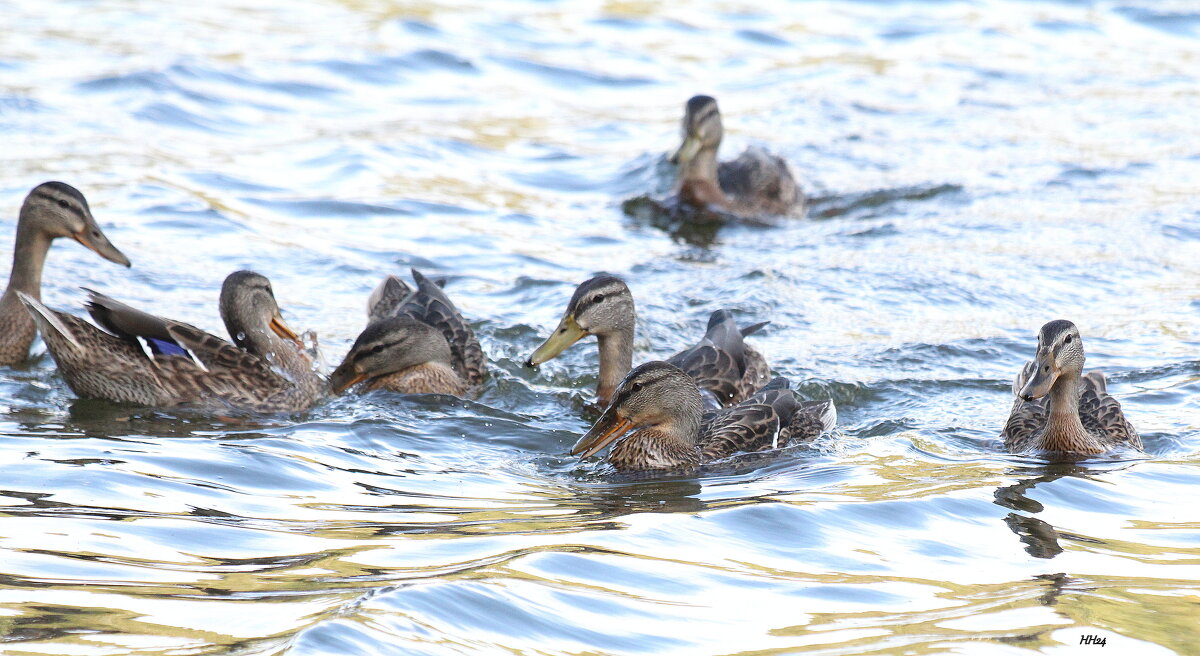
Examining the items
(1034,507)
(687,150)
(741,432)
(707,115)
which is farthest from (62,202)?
(707,115)

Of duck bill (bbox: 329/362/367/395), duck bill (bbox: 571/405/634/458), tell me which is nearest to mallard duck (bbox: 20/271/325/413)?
duck bill (bbox: 329/362/367/395)

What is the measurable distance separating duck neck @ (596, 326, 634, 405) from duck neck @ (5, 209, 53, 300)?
→ 3819mm

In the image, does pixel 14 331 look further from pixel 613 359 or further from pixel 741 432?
pixel 741 432

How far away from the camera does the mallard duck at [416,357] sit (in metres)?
9.31

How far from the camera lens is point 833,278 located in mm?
12508

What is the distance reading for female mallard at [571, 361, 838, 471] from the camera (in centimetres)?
806

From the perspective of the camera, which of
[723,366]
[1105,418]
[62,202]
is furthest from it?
[62,202]

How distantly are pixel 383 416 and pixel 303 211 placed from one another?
561 cm

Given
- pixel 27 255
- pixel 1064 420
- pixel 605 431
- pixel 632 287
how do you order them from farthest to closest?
pixel 632 287 → pixel 27 255 → pixel 1064 420 → pixel 605 431

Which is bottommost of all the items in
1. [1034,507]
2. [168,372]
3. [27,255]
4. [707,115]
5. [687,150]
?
[1034,507]

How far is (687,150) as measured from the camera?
15102 millimetres

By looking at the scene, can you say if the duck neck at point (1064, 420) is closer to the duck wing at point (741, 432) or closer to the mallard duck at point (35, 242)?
the duck wing at point (741, 432)

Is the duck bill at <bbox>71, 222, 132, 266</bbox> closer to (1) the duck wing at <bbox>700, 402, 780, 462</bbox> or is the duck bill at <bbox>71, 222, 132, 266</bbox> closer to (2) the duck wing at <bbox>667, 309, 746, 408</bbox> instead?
(2) the duck wing at <bbox>667, 309, 746, 408</bbox>

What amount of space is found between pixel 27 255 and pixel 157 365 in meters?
1.77
